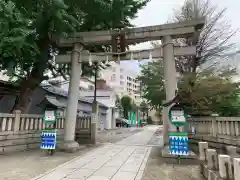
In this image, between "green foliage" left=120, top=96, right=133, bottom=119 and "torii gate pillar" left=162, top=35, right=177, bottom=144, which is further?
"green foliage" left=120, top=96, right=133, bottom=119

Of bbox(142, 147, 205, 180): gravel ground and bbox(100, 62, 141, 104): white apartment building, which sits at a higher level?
bbox(100, 62, 141, 104): white apartment building

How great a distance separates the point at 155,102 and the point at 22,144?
9319 mm

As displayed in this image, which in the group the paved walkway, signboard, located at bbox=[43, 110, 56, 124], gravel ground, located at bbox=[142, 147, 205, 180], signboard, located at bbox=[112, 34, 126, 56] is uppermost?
signboard, located at bbox=[112, 34, 126, 56]

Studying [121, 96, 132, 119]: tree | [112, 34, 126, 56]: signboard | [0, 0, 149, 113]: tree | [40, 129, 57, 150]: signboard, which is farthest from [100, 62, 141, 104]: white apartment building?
[40, 129, 57, 150]: signboard

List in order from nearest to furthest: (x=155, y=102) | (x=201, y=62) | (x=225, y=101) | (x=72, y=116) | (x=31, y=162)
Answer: (x=31, y=162) → (x=72, y=116) → (x=225, y=101) → (x=201, y=62) → (x=155, y=102)

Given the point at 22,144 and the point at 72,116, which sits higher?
the point at 72,116

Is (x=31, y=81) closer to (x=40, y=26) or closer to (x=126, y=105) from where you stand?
(x=40, y=26)

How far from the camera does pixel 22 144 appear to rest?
762cm

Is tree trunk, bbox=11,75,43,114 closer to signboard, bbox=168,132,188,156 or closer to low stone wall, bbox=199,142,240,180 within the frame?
signboard, bbox=168,132,188,156

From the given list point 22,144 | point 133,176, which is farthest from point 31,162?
point 133,176

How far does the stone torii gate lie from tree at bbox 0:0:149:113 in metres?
0.78

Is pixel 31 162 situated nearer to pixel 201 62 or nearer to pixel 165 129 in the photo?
pixel 165 129

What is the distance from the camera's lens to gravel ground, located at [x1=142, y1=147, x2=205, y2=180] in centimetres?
467

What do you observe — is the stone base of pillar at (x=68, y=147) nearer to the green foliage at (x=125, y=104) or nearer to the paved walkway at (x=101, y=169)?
the paved walkway at (x=101, y=169)
